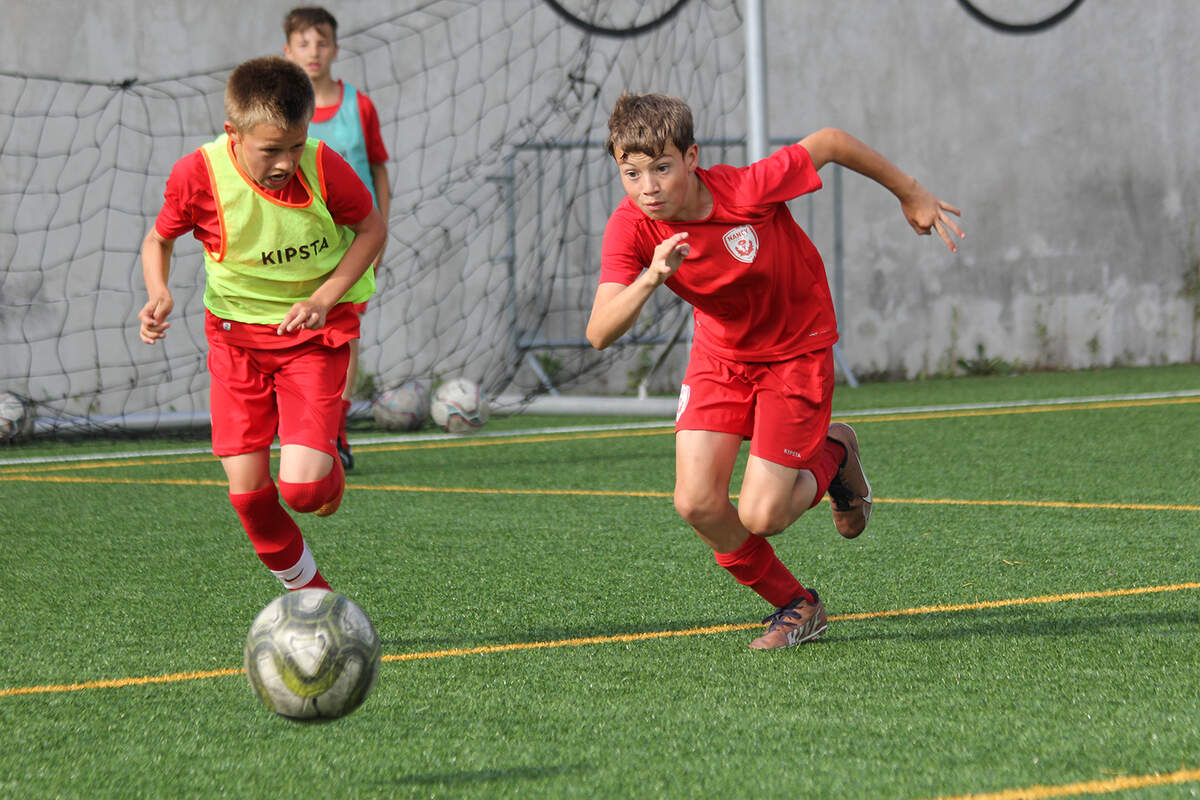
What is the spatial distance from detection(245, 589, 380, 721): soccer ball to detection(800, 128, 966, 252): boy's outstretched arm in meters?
1.65

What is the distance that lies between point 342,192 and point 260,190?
19 centimetres

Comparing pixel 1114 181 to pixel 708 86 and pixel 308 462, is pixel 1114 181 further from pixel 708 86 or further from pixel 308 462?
pixel 308 462

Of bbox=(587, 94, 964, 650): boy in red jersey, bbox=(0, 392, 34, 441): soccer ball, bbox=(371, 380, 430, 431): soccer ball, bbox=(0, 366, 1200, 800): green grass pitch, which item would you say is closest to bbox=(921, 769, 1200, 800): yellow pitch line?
bbox=(0, 366, 1200, 800): green grass pitch

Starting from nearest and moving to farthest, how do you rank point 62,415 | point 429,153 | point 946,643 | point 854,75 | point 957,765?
point 957,765
point 946,643
point 62,415
point 429,153
point 854,75

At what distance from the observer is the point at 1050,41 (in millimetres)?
11344

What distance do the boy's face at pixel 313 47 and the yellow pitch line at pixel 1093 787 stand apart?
436cm

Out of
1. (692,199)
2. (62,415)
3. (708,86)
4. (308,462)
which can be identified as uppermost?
(708,86)

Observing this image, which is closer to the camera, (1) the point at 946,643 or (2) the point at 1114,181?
(1) the point at 946,643

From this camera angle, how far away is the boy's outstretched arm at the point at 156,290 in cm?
341

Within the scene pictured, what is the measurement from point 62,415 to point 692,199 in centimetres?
617

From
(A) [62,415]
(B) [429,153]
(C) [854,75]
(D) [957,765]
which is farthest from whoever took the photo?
(C) [854,75]

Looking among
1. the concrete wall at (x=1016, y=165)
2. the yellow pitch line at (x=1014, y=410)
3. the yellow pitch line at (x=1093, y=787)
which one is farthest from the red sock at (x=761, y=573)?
the concrete wall at (x=1016, y=165)

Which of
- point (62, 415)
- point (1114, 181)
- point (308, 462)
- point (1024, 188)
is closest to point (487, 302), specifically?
point (62, 415)

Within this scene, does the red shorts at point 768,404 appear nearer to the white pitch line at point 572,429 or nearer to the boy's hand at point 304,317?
the boy's hand at point 304,317
